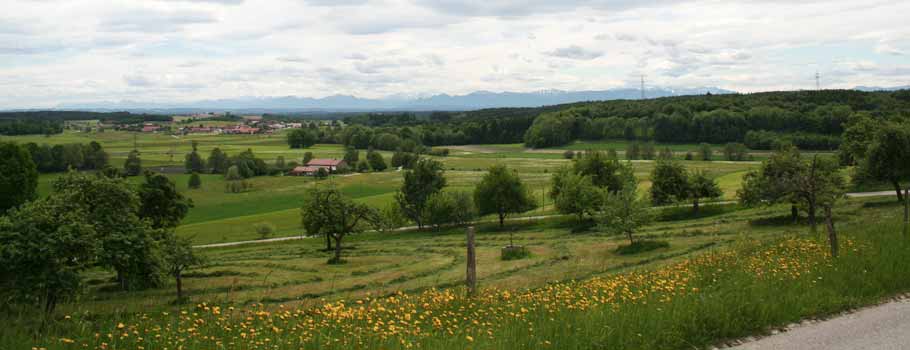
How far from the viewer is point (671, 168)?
208 ft

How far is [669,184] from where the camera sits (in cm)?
6228

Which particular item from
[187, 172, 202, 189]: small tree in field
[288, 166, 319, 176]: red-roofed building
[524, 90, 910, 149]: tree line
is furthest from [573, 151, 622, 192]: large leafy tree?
[524, 90, 910, 149]: tree line

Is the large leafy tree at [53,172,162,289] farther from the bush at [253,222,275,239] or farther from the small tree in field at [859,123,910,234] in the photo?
the small tree in field at [859,123,910,234]

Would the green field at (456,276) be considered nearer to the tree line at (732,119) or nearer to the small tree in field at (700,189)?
the small tree in field at (700,189)

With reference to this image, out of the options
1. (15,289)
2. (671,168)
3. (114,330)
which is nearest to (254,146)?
(671,168)

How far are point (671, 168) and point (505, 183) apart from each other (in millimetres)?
17010

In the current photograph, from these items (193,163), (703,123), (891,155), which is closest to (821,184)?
(891,155)

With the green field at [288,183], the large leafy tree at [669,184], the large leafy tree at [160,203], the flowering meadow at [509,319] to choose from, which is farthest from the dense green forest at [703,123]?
the flowering meadow at [509,319]

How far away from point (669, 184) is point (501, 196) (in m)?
17.0

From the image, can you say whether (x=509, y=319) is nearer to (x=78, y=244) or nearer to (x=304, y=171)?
(x=78, y=244)

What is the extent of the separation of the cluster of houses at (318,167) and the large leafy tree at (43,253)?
101m

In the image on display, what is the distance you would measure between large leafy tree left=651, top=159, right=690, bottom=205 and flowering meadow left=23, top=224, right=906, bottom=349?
5098cm

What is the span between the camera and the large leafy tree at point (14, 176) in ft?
185

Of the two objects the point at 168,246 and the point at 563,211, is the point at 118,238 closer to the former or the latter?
the point at 168,246
